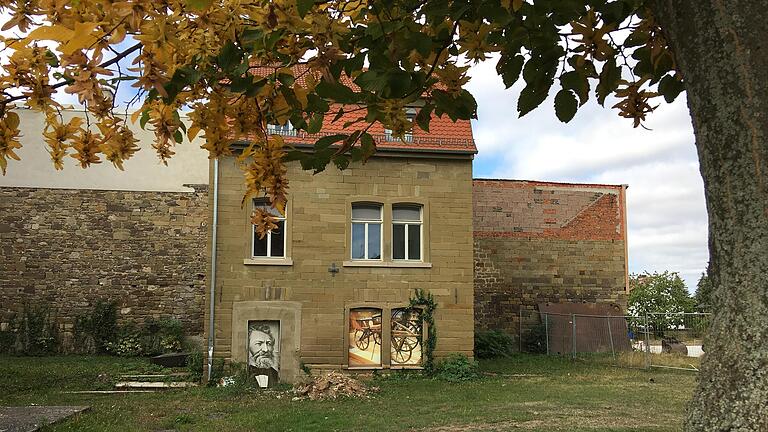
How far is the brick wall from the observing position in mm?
A: 25297

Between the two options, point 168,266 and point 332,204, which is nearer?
point 332,204

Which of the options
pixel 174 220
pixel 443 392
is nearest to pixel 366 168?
pixel 443 392

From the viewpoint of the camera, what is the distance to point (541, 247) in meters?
25.9

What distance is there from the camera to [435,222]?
1773cm

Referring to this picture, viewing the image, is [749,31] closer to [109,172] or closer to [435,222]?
[435,222]

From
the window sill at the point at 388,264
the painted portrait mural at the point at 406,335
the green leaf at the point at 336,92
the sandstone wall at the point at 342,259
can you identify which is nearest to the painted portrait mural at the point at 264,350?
the sandstone wall at the point at 342,259

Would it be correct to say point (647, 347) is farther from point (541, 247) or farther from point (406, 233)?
point (406, 233)

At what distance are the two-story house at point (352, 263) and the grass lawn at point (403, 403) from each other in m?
1.21

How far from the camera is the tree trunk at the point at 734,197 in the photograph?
1.93 m

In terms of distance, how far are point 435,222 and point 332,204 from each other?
261 centimetres

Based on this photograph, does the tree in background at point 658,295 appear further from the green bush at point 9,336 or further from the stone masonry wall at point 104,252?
the green bush at point 9,336

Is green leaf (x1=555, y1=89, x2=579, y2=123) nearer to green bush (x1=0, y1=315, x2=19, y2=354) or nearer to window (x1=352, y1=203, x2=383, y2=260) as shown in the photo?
window (x1=352, y1=203, x2=383, y2=260)

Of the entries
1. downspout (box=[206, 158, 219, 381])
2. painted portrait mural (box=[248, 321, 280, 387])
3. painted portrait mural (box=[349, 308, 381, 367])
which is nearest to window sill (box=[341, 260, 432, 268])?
painted portrait mural (box=[349, 308, 381, 367])

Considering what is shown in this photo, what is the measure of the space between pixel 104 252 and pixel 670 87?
77.2 feet
